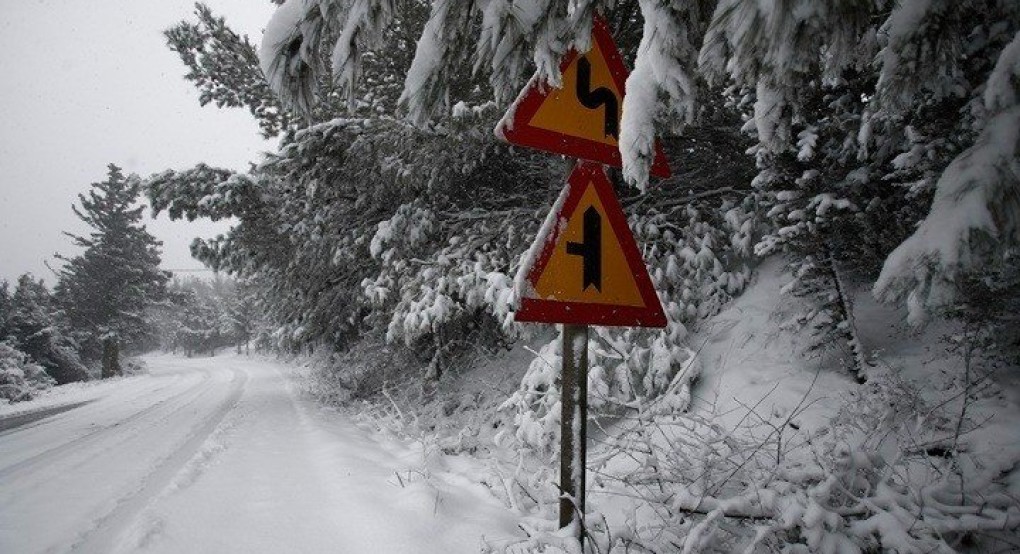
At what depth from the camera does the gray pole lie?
210 centimetres

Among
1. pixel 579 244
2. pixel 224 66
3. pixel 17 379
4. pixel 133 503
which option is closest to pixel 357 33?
pixel 579 244

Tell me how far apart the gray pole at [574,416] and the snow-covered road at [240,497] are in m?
1.04

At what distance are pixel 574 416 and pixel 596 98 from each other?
1466 mm

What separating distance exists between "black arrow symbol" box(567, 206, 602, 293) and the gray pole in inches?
8.4

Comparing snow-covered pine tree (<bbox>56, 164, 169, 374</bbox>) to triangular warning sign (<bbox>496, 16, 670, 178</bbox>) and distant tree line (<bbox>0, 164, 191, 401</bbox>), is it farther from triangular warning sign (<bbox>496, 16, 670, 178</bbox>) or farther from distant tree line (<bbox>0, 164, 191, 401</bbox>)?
triangular warning sign (<bbox>496, 16, 670, 178</bbox>)

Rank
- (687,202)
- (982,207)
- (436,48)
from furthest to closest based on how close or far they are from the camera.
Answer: (687,202) < (436,48) < (982,207)

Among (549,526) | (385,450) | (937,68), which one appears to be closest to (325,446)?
(385,450)

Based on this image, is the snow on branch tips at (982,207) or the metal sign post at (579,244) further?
the metal sign post at (579,244)

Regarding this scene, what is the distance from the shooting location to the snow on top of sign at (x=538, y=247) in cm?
195

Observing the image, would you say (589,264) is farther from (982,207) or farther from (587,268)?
(982,207)

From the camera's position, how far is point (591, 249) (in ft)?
6.93

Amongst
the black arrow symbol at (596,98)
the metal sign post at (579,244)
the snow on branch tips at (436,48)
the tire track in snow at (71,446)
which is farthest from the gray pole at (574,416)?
the tire track in snow at (71,446)

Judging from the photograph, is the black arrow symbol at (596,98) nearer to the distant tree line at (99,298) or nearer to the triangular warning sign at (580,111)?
the triangular warning sign at (580,111)

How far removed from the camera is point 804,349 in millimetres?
4039
